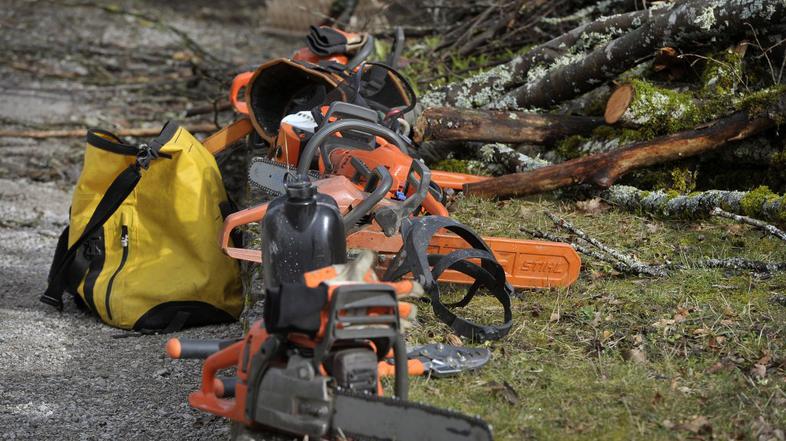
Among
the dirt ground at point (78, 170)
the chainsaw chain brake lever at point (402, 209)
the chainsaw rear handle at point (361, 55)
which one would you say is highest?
the chainsaw rear handle at point (361, 55)

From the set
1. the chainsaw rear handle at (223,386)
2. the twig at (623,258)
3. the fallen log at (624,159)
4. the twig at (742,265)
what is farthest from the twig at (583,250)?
the chainsaw rear handle at (223,386)

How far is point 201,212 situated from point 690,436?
2616 mm

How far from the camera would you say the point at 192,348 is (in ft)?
9.21

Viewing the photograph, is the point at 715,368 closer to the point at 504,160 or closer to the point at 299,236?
the point at 299,236

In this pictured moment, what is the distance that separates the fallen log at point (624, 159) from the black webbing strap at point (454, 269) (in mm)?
1473

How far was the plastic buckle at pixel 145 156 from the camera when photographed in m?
4.38

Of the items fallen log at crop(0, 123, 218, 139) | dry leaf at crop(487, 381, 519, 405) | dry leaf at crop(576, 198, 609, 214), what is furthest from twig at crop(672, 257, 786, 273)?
fallen log at crop(0, 123, 218, 139)

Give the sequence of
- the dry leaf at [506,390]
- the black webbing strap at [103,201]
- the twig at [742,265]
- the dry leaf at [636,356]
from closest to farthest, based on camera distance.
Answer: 1. the dry leaf at [506,390]
2. the dry leaf at [636,356]
3. the twig at [742,265]
4. the black webbing strap at [103,201]

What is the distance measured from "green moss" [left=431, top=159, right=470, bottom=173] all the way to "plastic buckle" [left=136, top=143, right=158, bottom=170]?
196cm

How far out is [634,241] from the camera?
4496 millimetres

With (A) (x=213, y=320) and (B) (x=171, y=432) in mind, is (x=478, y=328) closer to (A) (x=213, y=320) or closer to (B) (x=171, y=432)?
(B) (x=171, y=432)

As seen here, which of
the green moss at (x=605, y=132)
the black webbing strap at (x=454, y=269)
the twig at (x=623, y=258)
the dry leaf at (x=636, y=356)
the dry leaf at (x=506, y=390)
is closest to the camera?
the dry leaf at (x=506, y=390)

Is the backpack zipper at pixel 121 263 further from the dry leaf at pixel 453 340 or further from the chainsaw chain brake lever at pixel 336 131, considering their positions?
the dry leaf at pixel 453 340

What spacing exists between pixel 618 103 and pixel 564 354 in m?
2.21
